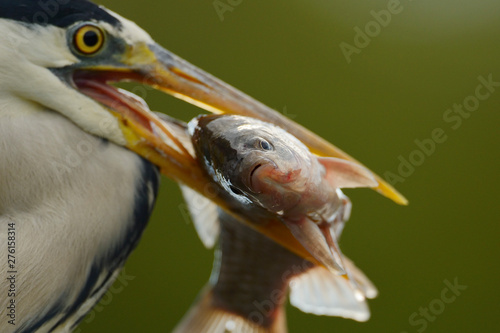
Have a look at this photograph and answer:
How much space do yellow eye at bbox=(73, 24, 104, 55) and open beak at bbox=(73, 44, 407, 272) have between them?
0.08ft

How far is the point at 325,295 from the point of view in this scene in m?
0.76

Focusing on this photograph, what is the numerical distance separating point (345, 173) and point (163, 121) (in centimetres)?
22

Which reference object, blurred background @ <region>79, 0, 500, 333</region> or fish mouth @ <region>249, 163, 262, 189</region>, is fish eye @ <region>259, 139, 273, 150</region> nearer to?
fish mouth @ <region>249, 163, 262, 189</region>

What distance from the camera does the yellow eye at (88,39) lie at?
0.62m

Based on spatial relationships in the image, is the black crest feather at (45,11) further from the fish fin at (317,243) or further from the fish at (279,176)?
the fish fin at (317,243)

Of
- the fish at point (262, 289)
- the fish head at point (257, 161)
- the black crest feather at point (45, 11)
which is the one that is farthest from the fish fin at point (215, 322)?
the black crest feather at point (45, 11)

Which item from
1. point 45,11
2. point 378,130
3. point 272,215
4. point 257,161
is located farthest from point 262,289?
point 378,130

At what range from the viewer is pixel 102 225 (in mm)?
602

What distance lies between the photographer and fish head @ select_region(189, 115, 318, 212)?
478 mm

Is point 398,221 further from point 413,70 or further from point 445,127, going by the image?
point 413,70

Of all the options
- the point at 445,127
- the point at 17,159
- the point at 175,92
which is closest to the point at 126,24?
the point at 175,92

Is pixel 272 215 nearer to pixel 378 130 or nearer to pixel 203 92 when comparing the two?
pixel 203 92

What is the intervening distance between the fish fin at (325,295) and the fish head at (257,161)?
0.26m

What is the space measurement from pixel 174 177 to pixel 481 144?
210cm
